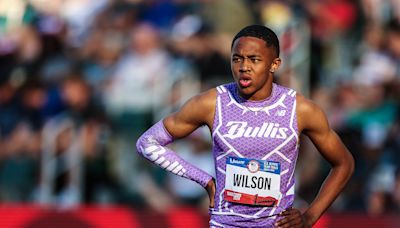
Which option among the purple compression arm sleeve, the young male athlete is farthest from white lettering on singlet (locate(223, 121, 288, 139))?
the purple compression arm sleeve

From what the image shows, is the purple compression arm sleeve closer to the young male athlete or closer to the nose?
the young male athlete

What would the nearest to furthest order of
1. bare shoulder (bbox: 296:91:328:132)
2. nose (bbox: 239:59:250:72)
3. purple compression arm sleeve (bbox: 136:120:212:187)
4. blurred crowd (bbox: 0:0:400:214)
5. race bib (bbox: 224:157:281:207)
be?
nose (bbox: 239:59:250:72), race bib (bbox: 224:157:281:207), bare shoulder (bbox: 296:91:328:132), purple compression arm sleeve (bbox: 136:120:212:187), blurred crowd (bbox: 0:0:400:214)

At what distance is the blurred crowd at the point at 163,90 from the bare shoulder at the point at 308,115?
15.4 ft

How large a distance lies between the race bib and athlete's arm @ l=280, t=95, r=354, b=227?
281mm

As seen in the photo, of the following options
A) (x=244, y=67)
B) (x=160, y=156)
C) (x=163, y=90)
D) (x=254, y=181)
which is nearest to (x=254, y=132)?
(x=254, y=181)

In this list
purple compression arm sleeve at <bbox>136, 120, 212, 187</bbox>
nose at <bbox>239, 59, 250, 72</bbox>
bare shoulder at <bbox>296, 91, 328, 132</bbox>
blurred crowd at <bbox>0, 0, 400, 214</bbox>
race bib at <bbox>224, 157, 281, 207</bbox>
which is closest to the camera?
nose at <bbox>239, 59, 250, 72</bbox>

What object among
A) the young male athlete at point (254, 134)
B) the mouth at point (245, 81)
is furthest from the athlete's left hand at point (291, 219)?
the mouth at point (245, 81)

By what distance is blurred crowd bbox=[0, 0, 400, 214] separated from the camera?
10797mm

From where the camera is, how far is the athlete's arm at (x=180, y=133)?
19.7 ft

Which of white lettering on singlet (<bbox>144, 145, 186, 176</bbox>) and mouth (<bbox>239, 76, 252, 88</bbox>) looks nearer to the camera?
mouth (<bbox>239, 76, 252, 88</bbox>)

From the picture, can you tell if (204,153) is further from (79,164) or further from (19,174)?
(19,174)

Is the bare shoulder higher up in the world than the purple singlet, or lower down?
higher up

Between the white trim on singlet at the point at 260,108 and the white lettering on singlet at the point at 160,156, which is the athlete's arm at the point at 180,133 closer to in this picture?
the white lettering on singlet at the point at 160,156

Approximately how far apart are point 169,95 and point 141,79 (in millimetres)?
371
